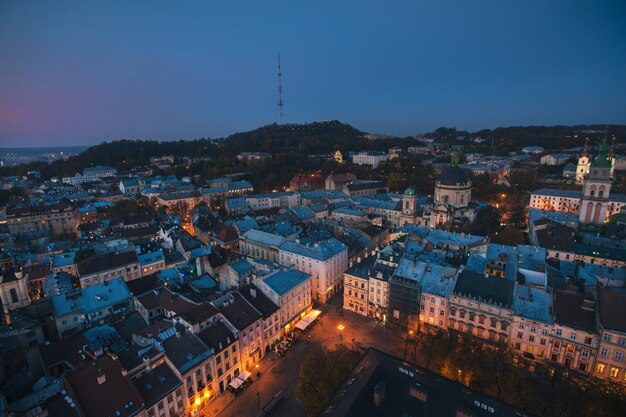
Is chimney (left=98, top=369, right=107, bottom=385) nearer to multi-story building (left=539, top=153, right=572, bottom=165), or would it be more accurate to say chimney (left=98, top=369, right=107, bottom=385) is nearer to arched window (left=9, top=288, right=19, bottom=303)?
arched window (left=9, top=288, right=19, bottom=303)

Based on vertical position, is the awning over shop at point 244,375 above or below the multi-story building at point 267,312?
below

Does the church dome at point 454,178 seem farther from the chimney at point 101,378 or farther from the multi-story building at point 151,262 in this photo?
the chimney at point 101,378

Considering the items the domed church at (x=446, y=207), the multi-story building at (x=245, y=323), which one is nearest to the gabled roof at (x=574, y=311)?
the multi-story building at (x=245, y=323)

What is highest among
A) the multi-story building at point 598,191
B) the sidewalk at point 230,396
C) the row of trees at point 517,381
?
the multi-story building at point 598,191

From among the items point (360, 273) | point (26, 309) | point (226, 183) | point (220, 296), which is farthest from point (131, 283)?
point (226, 183)

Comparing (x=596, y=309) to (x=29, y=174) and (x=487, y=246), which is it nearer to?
(x=487, y=246)

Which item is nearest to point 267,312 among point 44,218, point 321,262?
point 321,262

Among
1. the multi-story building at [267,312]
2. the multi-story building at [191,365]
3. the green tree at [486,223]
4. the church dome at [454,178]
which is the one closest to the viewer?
the multi-story building at [191,365]
